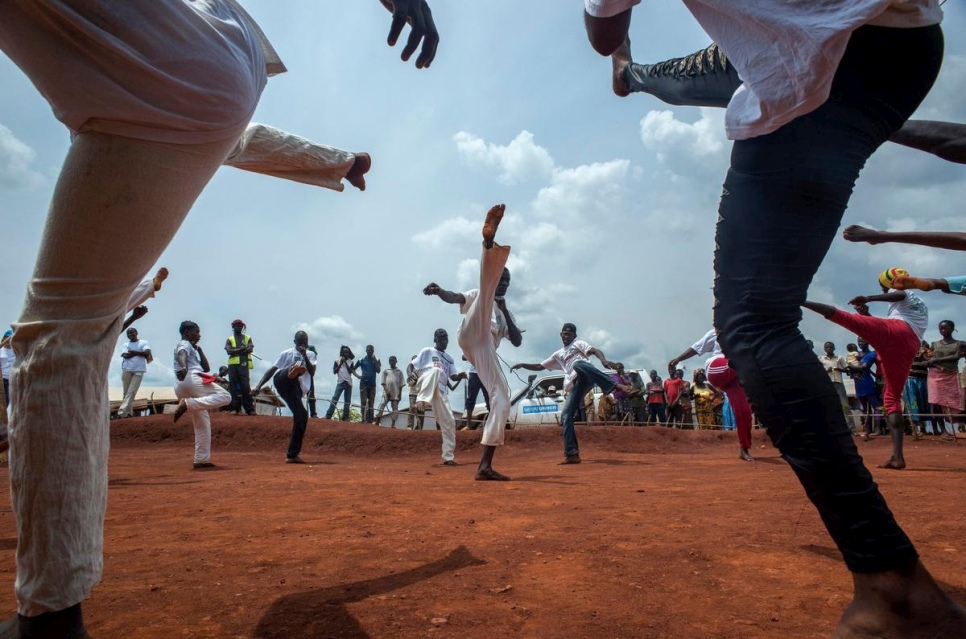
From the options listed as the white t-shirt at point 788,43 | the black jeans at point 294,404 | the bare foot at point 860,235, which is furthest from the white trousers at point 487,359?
the white t-shirt at point 788,43

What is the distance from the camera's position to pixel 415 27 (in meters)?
1.90

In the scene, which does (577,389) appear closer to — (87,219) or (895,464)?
(895,464)

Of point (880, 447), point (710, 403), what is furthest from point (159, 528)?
point (710, 403)

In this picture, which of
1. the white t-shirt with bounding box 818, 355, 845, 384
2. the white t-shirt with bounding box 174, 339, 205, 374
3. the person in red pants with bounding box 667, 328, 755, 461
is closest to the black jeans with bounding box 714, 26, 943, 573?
the person in red pants with bounding box 667, 328, 755, 461

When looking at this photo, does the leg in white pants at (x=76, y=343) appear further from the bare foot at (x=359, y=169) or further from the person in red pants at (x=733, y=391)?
the person in red pants at (x=733, y=391)

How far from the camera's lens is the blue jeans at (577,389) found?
29.3ft

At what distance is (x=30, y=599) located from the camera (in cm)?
121

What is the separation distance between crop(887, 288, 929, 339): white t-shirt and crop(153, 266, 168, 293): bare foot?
659 cm

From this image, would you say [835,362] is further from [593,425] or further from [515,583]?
[515,583]

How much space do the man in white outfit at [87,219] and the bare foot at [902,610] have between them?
5.16 feet

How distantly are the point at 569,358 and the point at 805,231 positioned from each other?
8.23m

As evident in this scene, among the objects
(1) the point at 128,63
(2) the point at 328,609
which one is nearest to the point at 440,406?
(2) the point at 328,609

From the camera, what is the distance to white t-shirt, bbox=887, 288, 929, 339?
5930mm

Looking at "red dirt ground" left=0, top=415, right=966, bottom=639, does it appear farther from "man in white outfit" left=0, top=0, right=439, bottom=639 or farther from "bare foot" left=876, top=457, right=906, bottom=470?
"bare foot" left=876, top=457, right=906, bottom=470
